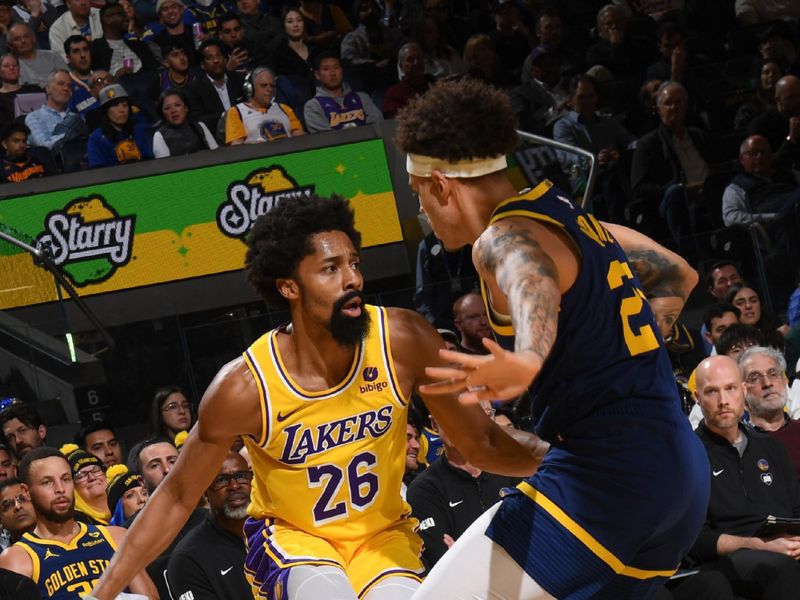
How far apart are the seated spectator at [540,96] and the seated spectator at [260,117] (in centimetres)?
213

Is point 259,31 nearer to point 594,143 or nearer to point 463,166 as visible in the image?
point 594,143

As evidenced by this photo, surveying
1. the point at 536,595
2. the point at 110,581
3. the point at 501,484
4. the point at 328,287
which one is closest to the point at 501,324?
the point at 536,595

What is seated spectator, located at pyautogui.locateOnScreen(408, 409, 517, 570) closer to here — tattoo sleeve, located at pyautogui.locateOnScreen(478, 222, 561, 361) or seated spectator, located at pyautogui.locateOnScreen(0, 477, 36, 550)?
seated spectator, located at pyautogui.locateOnScreen(0, 477, 36, 550)

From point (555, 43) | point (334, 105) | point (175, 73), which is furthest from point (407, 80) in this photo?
point (175, 73)

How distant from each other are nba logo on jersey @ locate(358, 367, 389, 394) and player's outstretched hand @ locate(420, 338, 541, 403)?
134 centimetres

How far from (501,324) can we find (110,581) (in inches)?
66.0

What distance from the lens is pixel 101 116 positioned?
10.9 m

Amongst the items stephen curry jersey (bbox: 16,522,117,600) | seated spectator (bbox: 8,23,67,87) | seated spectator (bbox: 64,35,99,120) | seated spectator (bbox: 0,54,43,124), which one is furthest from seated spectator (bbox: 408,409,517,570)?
seated spectator (bbox: 8,23,67,87)

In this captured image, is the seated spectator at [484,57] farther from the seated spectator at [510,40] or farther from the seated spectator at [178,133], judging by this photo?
the seated spectator at [178,133]

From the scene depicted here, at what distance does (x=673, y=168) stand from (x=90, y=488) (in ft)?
20.3

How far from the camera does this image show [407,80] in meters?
11.7

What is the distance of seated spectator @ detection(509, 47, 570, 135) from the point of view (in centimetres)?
1141

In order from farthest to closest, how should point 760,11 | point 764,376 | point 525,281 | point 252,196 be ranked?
point 760,11 → point 252,196 → point 764,376 → point 525,281

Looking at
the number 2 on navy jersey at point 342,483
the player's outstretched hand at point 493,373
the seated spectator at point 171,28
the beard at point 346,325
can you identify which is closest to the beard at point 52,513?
the number 2 on navy jersey at point 342,483
